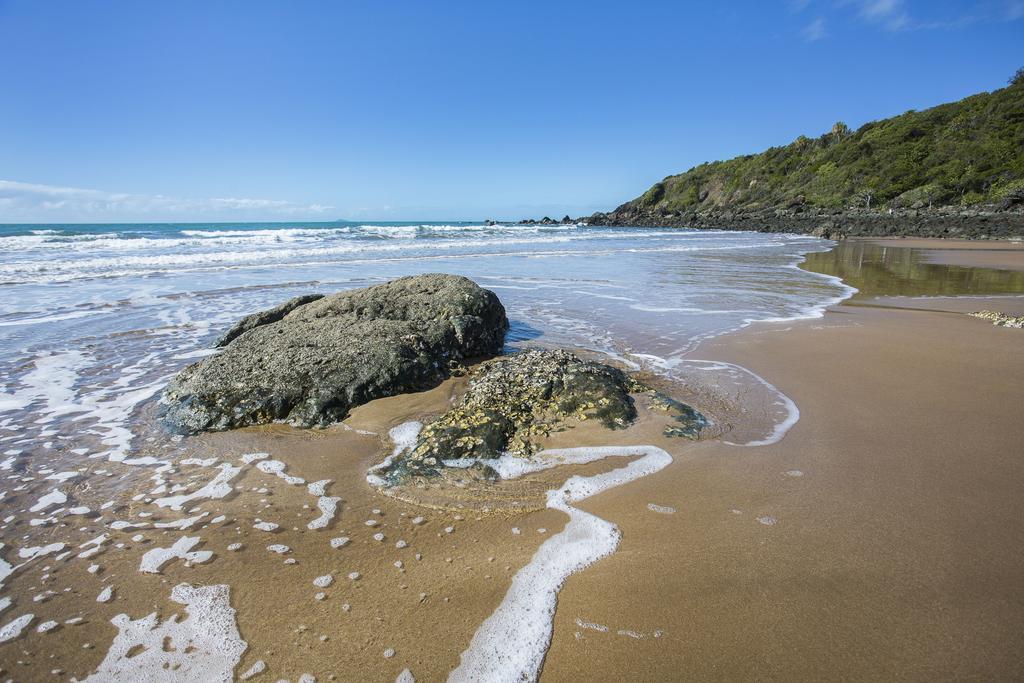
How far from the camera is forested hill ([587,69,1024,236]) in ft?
124

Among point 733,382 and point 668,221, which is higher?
point 668,221

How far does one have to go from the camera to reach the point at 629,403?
161 inches

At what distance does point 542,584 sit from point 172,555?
5.94 feet

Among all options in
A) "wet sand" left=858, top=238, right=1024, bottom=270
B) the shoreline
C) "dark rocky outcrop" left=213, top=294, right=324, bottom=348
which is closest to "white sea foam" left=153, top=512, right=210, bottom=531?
"dark rocky outcrop" left=213, top=294, right=324, bottom=348

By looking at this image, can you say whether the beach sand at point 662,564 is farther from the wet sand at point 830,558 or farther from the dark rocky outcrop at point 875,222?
the dark rocky outcrop at point 875,222

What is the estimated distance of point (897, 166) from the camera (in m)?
49.3

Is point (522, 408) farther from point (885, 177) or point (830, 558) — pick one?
point (885, 177)

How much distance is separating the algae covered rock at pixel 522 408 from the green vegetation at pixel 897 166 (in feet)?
146

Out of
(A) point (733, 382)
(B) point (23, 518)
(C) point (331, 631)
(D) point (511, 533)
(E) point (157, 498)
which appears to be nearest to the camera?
(C) point (331, 631)

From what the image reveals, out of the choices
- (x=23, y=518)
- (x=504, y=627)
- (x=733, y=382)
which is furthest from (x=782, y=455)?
(x=23, y=518)

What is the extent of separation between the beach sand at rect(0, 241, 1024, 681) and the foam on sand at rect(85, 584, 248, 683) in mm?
52

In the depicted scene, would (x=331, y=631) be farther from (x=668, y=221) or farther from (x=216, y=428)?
(x=668, y=221)

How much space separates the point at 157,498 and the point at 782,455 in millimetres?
3906

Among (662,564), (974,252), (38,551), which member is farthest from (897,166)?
(38,551)
